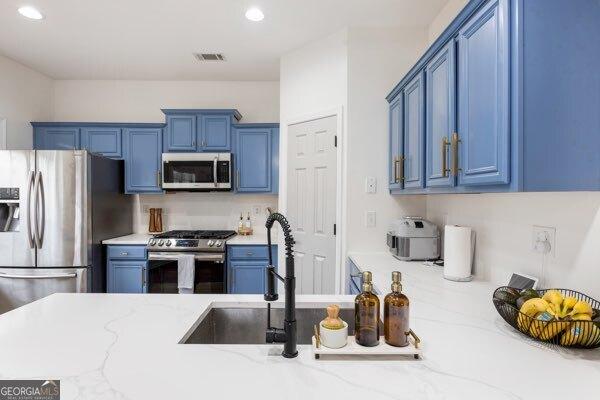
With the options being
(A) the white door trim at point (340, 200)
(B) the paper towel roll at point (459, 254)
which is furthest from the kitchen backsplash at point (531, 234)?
(A) the white door trim at point (340, 200)

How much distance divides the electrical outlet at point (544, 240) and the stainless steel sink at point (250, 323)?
85 cm

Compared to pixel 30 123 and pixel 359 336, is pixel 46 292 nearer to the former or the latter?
pixel 30 123

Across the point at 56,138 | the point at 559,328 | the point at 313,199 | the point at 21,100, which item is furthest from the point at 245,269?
the point at 21,100

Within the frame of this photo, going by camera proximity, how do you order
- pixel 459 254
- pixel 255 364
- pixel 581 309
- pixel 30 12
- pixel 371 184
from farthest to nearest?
1. pixel 371 184
2. pixel 30 12
3. pixel 459 254
4. pixel 581 309
5. pixel 255 364

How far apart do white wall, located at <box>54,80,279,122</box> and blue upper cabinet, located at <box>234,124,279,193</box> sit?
427mm

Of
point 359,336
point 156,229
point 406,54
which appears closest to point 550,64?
point 359,336

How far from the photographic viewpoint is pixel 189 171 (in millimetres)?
3469

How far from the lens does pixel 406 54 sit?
2625 mm

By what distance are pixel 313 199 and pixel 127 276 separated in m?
2.01

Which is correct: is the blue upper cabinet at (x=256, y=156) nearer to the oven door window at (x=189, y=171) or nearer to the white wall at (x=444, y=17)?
the oven door window at (x=189, y=171)

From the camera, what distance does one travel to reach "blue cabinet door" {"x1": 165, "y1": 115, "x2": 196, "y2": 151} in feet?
11.6

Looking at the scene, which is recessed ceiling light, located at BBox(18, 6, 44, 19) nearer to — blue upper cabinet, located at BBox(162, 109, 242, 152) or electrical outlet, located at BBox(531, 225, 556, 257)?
blue upper cabinet, located at BBox(162, 109, 242, 152)

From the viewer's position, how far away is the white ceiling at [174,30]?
239cm

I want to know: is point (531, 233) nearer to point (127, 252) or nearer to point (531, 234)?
point (531, 234)
